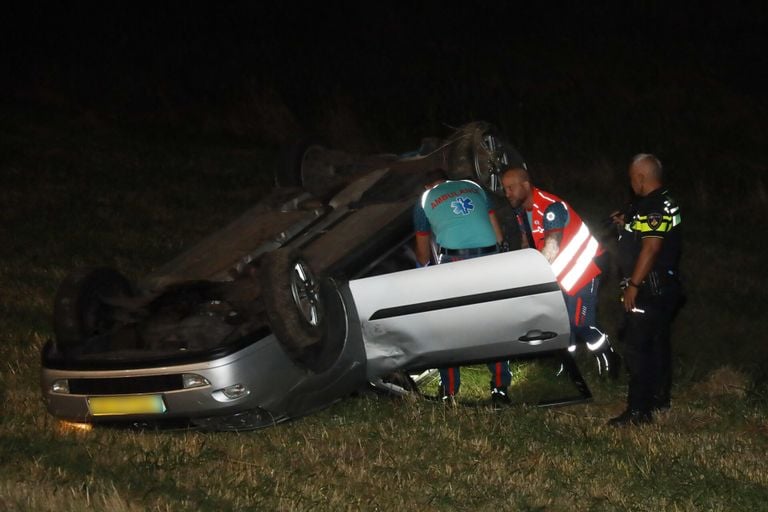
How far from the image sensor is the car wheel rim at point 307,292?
6.21 m

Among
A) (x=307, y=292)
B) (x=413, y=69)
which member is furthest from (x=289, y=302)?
(x=413, y=69)

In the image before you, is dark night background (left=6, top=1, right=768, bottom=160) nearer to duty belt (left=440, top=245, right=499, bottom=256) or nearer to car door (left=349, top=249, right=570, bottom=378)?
duty belt (left=440, top=245, right=499, bottom=256)

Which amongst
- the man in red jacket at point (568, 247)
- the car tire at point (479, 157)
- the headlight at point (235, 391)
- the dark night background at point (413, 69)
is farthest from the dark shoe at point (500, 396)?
the dark night background at point (413, 69)

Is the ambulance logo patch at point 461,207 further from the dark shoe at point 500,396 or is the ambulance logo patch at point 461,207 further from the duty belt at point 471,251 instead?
the dark shoe at point 500,396

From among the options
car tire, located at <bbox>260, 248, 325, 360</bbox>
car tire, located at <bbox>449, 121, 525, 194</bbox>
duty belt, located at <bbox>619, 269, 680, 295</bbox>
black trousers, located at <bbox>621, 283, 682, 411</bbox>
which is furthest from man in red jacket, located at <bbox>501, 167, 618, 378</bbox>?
car tire, located at <bbox>260, 248, 325, 360</bbox>

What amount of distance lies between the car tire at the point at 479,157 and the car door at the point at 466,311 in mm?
2187

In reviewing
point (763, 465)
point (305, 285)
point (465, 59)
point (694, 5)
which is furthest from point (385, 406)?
point (694, 5)

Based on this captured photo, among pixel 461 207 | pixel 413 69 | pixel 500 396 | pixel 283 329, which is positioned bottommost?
pixel 500 396

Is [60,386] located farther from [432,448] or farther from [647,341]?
[647,341]

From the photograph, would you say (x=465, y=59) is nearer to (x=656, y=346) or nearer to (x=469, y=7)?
(x=469, y=7)

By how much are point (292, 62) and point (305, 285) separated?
51.1ft

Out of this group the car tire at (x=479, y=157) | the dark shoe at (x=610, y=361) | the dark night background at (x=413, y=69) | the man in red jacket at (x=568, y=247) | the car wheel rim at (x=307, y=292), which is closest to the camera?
the car wheel rim at (x=307, y=292)

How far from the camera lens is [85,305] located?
22.1ft

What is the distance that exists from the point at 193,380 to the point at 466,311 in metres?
1.46
